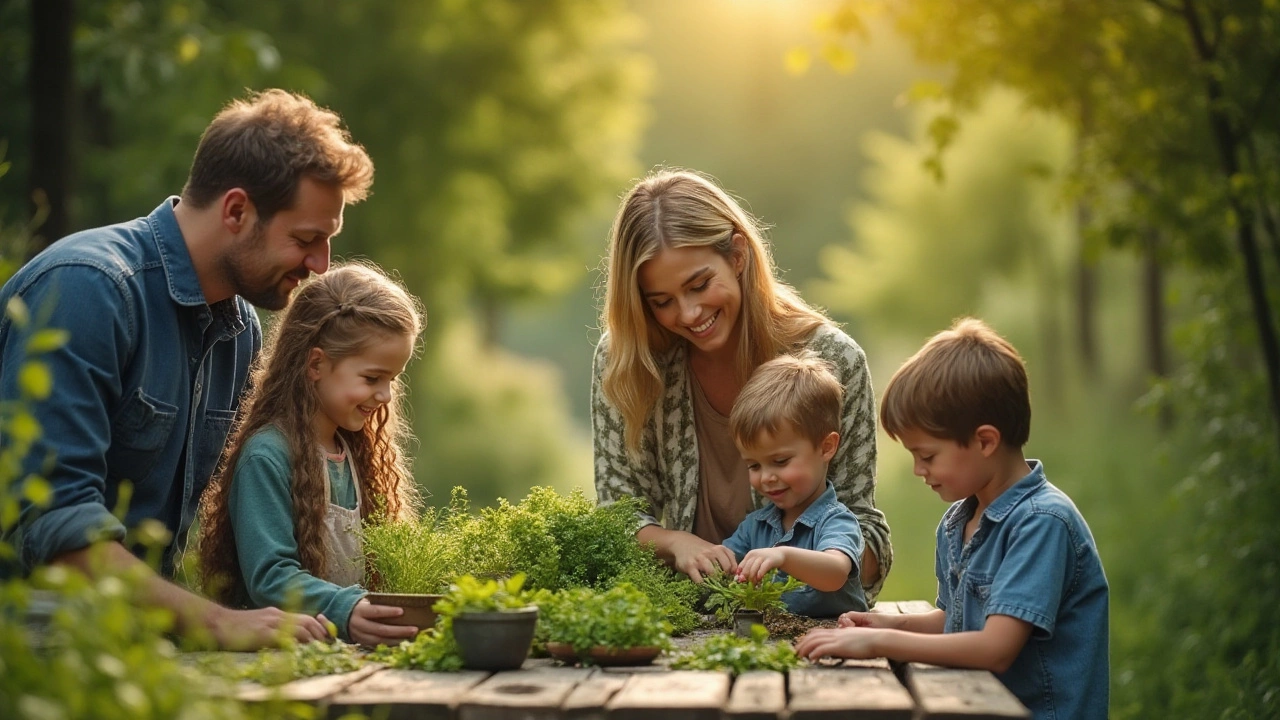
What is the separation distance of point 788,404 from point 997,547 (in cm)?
75

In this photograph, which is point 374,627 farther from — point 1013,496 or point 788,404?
point 1013,496

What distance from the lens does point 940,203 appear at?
2588cm

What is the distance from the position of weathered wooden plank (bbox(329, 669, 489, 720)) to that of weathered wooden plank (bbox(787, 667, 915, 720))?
653mm

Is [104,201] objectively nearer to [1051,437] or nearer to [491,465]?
[491,465]

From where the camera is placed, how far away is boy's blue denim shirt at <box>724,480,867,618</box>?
12.3 feet

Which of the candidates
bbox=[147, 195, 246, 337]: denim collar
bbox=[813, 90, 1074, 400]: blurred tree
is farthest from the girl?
bbox=[813, 90, 1074, 400]: blurred tree

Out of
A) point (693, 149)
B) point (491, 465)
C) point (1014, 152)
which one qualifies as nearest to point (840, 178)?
point (693, 149)

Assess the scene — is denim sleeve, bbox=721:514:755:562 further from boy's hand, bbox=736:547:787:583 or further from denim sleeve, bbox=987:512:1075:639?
denim sleeve, bbox=987:512:1075:639

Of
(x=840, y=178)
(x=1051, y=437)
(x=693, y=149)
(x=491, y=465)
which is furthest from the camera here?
(x=693, y=149)

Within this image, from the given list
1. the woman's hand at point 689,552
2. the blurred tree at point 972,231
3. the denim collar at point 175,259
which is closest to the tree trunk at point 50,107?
the denim collar at point 175,259

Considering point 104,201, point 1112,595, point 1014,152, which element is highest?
point 1014,152

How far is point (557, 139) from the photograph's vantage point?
60.1 feet

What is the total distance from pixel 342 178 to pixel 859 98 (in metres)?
58.6

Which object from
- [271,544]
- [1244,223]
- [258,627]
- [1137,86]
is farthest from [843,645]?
[1137,86]
